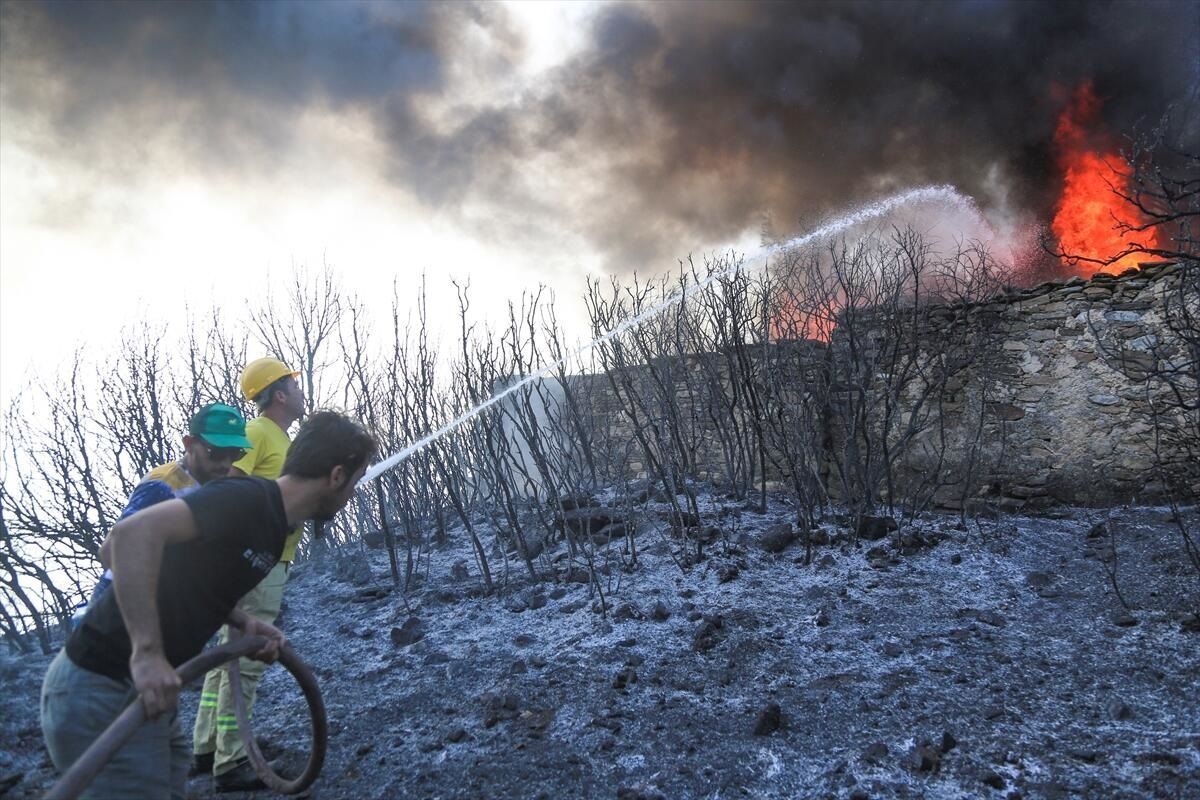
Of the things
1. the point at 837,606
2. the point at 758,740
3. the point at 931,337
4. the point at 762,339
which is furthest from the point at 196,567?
the point at 931,337

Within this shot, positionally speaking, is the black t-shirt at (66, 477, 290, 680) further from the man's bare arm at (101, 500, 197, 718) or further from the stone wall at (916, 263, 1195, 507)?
the stone wall at (916, 263, 1195, 507)

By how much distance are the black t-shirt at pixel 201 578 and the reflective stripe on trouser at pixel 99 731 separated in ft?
0.14

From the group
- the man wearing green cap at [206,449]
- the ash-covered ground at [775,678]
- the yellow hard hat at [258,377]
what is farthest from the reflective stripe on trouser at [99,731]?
the yellow hard hat at [258,377]

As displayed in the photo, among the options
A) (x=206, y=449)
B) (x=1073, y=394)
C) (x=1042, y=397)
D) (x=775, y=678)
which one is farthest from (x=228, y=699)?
(x=1073, y=394)

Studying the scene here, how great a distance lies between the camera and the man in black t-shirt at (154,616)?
5.15 feet

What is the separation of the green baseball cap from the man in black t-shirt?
102 cm

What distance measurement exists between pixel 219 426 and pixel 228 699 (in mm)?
1413

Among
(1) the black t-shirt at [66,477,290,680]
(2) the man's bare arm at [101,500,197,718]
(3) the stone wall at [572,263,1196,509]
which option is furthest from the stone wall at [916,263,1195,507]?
(2) the man's bare arm at [101,500,197,718]

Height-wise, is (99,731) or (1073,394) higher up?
(1073,394)

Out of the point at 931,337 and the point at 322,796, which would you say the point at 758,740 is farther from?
the point at 931,337

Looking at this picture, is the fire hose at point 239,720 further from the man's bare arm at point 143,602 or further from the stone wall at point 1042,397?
the stone wall at point 1042,397

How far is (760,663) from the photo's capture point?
402 centimetres

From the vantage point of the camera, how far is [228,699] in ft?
10.5

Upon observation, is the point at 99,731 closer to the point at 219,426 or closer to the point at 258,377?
the point at 219,426
